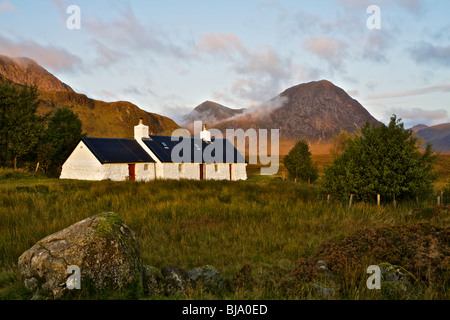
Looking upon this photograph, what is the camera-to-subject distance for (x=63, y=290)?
3742mm

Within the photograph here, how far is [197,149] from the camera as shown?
3634 centimetres

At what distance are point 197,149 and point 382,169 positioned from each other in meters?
25.6

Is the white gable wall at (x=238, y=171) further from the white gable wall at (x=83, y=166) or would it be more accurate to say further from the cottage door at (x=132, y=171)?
the white gable wall at (x=83, y=166)

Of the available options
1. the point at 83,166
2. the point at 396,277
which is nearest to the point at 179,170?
the point at 83,166

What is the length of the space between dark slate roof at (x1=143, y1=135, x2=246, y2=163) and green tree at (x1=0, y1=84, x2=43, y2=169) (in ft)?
41.9

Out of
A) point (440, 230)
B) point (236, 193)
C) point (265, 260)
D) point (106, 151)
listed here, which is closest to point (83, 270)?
point (265, 260)

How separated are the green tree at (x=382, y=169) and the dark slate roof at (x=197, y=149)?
875 inches

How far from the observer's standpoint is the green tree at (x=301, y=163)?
36.0 meters

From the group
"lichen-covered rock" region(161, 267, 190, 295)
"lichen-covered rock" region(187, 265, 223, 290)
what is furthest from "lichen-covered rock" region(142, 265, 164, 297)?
"lichen-covered rock" region(187, 265, 223, 290)

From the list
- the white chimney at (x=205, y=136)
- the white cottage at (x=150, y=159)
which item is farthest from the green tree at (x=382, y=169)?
the white chimney at (x=205, y=136)

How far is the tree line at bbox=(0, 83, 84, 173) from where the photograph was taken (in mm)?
30297

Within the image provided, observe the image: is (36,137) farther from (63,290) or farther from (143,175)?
(63,290)

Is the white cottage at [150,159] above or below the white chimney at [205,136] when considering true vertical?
below

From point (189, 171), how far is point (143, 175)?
19.2 feet
